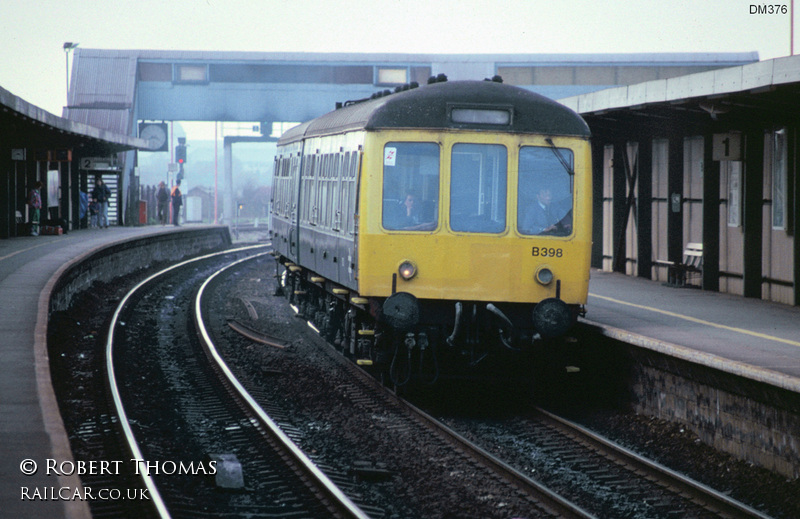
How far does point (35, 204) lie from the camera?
27375 millimetres

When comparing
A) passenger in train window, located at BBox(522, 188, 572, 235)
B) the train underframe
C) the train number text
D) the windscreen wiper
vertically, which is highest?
the windscreen wiper

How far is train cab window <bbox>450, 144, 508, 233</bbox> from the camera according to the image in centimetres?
990

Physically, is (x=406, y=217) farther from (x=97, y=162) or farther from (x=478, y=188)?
(x=97, y=162)

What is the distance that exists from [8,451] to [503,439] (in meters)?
4.23

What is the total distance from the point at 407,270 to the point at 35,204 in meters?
20.2

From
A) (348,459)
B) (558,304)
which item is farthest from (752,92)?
(348,459)

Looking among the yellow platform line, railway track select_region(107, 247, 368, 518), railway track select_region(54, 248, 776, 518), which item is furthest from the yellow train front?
the yellow platform line

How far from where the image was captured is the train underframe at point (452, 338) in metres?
9.79

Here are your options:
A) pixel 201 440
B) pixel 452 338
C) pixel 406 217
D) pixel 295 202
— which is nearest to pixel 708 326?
pixel 452 338

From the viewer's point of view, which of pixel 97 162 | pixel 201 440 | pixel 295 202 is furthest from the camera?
pixel 97 162

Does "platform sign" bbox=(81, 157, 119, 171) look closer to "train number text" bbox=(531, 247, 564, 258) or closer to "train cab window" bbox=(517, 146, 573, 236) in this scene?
"train cab window" bbox=(517, 146, 573, 236)

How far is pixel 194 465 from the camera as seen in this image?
320 inches

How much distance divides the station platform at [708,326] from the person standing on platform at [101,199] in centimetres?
2239

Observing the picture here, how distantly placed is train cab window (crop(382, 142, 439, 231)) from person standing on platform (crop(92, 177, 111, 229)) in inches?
1041
